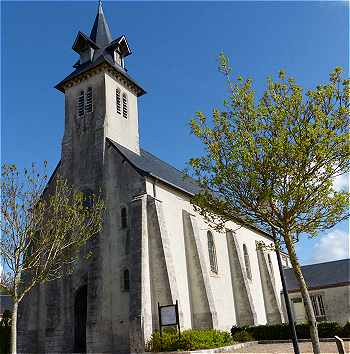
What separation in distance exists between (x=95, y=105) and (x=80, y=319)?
1232 cm

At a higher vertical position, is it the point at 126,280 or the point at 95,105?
the point at 95,105

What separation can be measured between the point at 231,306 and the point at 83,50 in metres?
19.7

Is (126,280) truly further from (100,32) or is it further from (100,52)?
(100,32)

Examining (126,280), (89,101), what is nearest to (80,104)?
(89,101)

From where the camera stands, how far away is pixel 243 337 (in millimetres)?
20250

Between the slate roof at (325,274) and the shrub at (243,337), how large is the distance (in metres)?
11.0

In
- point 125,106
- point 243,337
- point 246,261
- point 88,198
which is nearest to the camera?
point 243,337

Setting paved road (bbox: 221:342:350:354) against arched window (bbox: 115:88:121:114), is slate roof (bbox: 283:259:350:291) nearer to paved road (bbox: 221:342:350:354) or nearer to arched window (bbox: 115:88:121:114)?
paved road (bbox: 221:342:350:354)

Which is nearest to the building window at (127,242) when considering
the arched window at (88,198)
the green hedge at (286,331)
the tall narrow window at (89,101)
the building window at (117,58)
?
the arched window at (88,198)

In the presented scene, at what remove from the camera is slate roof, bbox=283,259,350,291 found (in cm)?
2884

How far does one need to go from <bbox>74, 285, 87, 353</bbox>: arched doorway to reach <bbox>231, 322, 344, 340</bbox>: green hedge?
319 inches

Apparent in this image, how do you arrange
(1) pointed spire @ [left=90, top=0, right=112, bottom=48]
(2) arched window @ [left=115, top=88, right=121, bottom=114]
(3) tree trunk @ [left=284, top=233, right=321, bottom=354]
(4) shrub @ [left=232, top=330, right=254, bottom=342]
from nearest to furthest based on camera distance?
(3) tree trunk @ [left=284, top=233, right=321, bottom=354] → (4) shrub @ [left=232, top=330, right=254, bottom=342] → (2) arched window @ [left=115, top=88, right=121, bottom=114] → (1) pointed spire @ [left=90, top=0, right=112, bottom=48]

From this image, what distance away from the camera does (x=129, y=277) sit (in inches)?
687

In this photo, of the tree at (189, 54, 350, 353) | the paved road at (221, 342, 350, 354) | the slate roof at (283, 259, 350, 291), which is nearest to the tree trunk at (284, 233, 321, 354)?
the tree at (189, 54, 350, 353)
